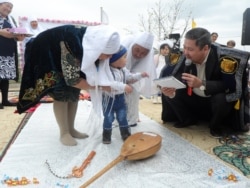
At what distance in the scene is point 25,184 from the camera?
1.32 m

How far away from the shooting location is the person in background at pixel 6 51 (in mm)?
2992

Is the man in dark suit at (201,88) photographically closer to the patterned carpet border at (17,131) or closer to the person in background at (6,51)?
the patterned carpet border at (17,131)

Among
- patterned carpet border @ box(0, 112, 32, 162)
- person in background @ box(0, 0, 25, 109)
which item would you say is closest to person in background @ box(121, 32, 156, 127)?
patterned carpet border @ box(0, 112, 32, 162)

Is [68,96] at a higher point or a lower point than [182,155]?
higher

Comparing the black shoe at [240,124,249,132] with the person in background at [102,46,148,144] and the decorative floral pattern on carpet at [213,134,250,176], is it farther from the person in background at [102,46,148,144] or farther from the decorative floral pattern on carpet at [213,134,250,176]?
the person in background at [102,46,148,144]

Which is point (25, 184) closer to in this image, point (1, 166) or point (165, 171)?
point (1, 166)

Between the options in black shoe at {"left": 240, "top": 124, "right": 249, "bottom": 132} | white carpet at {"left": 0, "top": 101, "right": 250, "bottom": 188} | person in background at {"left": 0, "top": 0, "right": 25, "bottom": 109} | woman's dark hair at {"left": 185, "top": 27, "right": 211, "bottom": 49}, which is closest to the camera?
white carpet at {"left": 0, "top": 101, "right": 250, "bottom": 188}

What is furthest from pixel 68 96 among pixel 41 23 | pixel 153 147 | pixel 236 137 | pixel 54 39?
pixel 41 23

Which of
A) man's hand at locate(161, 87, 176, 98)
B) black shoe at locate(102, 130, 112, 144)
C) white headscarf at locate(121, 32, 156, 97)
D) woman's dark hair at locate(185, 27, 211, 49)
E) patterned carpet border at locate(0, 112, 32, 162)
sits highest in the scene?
woman's dark hair at locate(185, 27, 211, 49)

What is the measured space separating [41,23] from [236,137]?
4.97 metres

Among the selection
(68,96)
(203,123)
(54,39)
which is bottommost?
(203,123)

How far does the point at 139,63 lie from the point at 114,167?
3.25 feet

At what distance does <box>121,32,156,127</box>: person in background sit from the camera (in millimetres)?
2074

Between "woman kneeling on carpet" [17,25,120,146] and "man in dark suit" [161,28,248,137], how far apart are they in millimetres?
635
